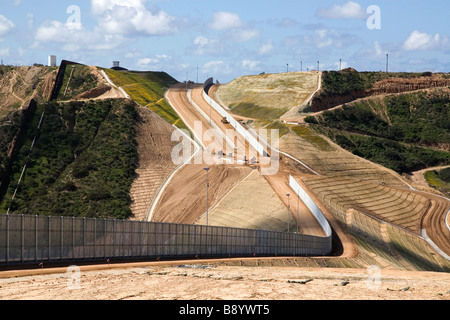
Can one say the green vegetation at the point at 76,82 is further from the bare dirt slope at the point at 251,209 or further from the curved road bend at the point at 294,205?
the bare dirt slope at the point at 251,209

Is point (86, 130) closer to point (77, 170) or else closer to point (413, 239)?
point (77, 170)

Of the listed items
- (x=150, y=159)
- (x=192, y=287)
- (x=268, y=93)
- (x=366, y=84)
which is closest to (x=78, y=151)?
(x=150, y=159)

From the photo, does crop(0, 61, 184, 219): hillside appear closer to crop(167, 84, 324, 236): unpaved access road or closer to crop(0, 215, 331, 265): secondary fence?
crop(167, 84, 324, 236): unpaved access road

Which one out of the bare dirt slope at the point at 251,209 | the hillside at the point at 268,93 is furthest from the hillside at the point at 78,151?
the hillside at the point at 268,93

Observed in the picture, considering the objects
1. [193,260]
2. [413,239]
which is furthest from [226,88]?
[193,260]

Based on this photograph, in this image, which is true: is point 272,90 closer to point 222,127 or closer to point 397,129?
point 397,129

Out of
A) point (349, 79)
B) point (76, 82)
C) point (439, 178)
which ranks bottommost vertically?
point (439, 178)
